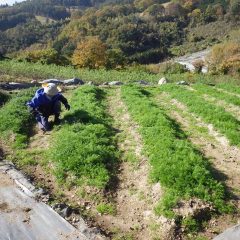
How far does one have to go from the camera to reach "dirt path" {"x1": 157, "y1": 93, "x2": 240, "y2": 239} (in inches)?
300

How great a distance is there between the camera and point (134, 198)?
8477 millimetres

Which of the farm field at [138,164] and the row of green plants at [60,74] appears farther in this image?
the row of green plants at [60,74]

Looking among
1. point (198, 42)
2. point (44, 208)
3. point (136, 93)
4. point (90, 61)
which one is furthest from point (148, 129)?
point (198, 42)

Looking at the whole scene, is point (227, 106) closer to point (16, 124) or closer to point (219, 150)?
point (219, 150)

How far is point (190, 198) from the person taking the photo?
7.96m

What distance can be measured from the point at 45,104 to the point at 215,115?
6.12m

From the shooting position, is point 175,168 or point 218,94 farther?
point 218,94

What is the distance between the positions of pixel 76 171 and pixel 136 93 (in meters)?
9.75

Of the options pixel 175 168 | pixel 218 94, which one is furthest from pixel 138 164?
pixel 218 94

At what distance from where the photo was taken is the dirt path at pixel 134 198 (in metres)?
7.47

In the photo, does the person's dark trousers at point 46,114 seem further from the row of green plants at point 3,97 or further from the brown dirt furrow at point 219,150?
the brown dirt furrow at point 219,150

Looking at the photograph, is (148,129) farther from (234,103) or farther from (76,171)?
(234,103)

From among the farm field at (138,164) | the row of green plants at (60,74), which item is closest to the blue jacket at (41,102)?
the farm field at (138,164)

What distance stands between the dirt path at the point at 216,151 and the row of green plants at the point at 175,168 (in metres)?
0.35
